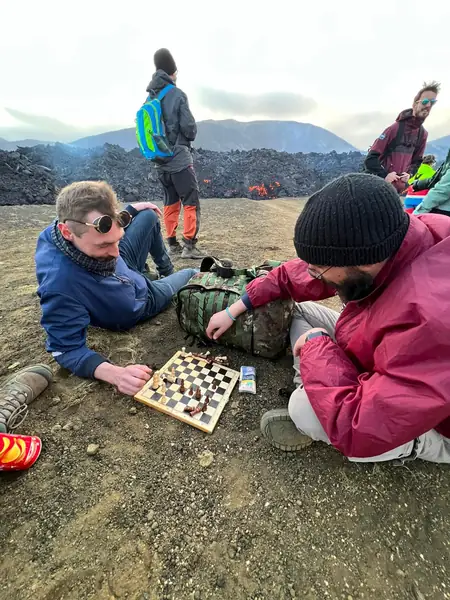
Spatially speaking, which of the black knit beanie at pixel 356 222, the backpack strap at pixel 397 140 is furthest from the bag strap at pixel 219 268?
the backpack strap at pixel 397 140

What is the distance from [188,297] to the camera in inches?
117

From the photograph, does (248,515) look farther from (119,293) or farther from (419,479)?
(119,293)

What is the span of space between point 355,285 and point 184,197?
13.7 feet

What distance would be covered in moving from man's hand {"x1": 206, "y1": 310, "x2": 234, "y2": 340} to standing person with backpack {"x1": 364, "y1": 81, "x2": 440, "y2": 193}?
418 centimetres

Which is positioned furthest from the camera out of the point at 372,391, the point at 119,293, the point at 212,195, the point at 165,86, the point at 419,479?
the point at 212,195

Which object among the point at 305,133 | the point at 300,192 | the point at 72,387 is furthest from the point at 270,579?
the point at 305,133

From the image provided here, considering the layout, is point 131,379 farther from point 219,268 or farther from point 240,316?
point 219,268

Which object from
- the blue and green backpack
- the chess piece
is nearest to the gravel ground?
the chess piece

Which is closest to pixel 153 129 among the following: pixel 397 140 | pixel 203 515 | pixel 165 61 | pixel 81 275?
pixel 165 61

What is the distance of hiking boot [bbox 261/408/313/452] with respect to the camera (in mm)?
2076

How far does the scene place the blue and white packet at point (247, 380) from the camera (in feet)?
8.43

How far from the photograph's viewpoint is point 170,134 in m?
5.06

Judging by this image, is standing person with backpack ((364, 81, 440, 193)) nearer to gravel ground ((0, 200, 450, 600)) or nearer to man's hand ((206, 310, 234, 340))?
man's hand ((206, 310, 234, 340))

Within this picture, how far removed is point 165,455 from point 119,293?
139 centimetres
